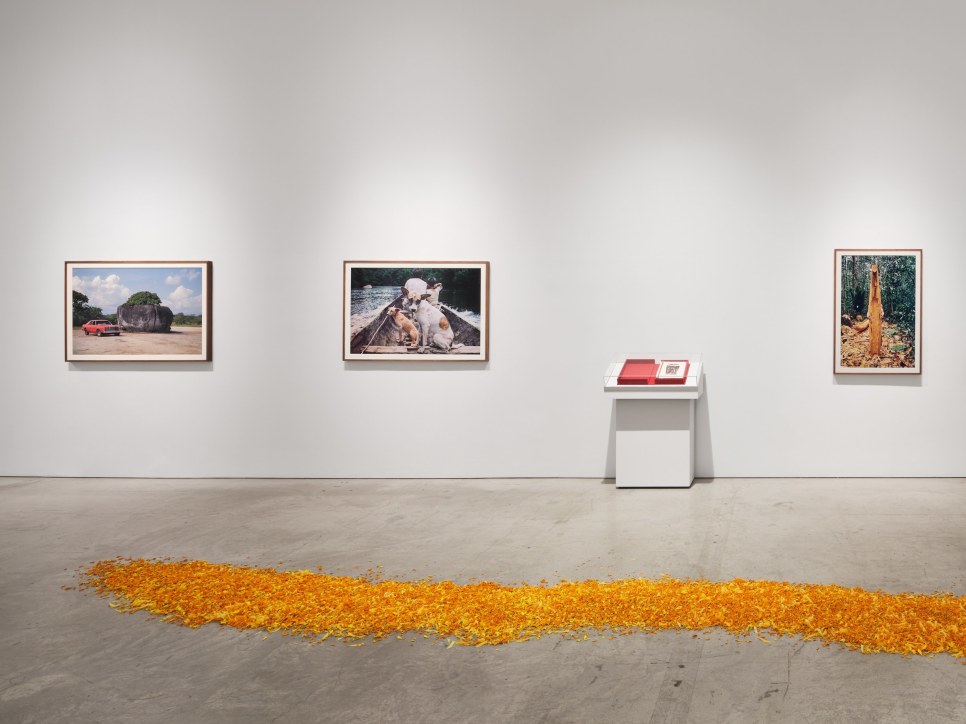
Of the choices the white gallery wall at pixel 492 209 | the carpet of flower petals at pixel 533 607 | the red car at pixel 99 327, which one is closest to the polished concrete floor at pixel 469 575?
the carpet of flower petals at pixel 533 607

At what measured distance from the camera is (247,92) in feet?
31.8

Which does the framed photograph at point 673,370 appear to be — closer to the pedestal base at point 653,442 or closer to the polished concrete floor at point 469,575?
the pedestal base at point 653,442

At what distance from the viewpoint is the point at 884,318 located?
30.9 feet

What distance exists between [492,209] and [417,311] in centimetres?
146

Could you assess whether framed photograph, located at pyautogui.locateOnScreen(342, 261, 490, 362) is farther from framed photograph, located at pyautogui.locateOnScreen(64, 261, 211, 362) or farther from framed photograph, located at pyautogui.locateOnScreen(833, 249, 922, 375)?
framed photograph, located at pyautogui.locateOnScreen(833, 249, 922, 375)

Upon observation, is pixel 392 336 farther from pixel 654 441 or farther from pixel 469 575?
pixel 469 575

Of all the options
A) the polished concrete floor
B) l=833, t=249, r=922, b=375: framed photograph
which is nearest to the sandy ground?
the polished concrete floor

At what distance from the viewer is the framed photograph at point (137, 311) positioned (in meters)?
9.70

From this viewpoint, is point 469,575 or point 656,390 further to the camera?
point 656,390

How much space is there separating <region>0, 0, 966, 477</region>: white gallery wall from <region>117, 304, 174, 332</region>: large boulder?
1.52 feet

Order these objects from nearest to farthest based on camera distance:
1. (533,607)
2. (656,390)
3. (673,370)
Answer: (533,607) < (656,390) < (673,370)

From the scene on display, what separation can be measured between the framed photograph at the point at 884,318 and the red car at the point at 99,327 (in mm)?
8331

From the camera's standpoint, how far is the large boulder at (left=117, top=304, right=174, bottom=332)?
973cm

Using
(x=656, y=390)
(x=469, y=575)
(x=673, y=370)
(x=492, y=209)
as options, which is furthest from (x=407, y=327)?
(x=469, y=575)
